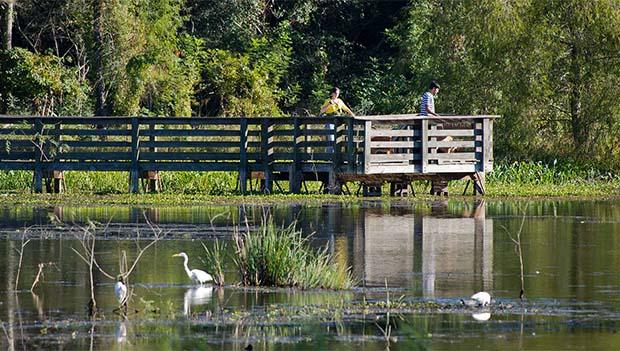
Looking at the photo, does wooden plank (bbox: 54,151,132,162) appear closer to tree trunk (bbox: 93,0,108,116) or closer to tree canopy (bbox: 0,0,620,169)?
tree canopy (bbox: 0,0,620,169)

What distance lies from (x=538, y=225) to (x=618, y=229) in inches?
56.0

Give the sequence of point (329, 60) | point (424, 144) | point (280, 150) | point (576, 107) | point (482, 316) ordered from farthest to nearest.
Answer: point (329, 60), point (576, 107), point (280, 150), point (424, 144), point (482, 316)

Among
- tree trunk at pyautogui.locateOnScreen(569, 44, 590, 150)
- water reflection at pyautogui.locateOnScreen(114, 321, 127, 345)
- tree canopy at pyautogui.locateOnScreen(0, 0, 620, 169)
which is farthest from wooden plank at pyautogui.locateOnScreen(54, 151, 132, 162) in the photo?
water reflection at pyautogui.locateOnScreen(114, 321, 127, 345)

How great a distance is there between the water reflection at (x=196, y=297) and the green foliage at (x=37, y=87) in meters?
29.7

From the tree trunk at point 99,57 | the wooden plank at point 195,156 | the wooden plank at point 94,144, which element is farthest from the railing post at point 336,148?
the tree trunk at point 99,57

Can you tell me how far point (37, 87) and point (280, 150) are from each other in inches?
563

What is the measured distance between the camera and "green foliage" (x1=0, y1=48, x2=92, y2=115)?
1817 inches

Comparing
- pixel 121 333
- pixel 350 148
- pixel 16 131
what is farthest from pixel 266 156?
pixel 121 333

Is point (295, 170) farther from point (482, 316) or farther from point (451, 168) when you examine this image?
point (482, 316)

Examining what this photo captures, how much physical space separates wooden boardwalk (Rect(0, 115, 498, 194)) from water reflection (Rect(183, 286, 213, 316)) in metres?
14.7

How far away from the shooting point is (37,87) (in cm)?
4631

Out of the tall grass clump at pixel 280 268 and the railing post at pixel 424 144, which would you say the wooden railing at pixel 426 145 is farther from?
the tall grass clump at pixel 280 268

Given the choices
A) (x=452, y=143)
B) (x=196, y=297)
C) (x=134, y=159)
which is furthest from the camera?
A: (x=134, y=159)

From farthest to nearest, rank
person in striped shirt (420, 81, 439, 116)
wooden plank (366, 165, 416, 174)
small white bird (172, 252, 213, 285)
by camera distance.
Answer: person in striped shirt (420, 81, 439, 116) < wooden plank (366, 165, 416, 174) < small white bird (172, 252, 213, 285)
